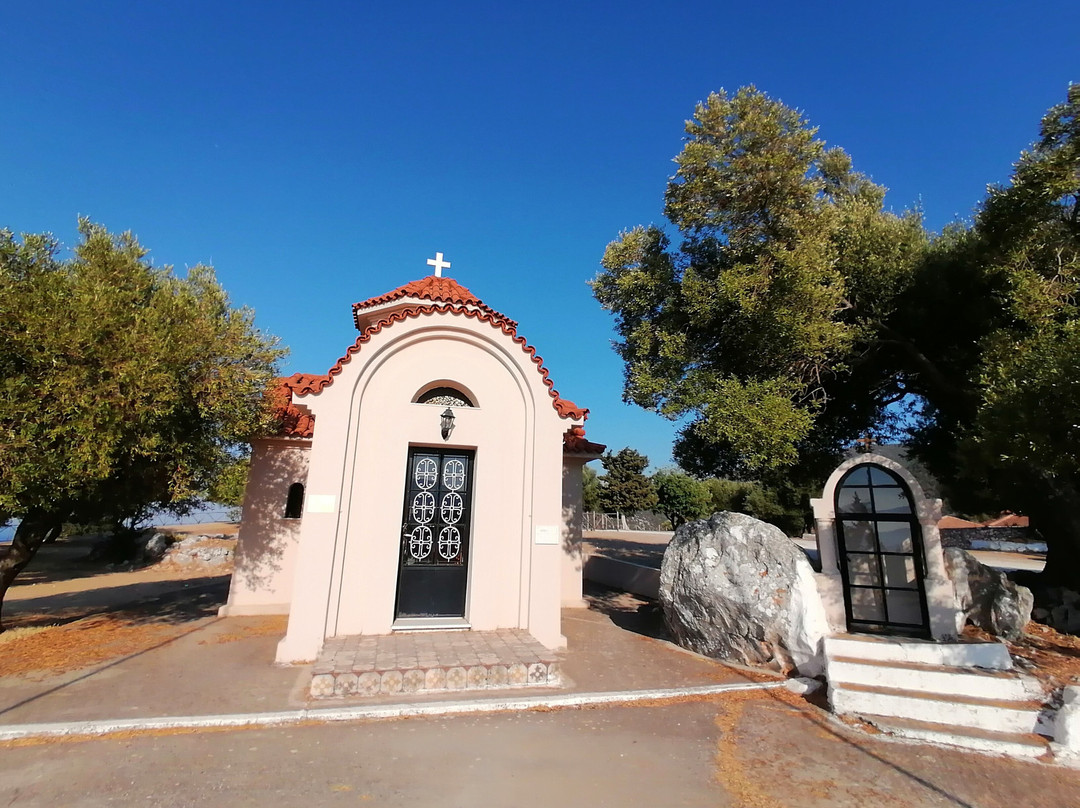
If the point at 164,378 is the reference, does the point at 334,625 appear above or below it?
below

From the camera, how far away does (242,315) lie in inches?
364

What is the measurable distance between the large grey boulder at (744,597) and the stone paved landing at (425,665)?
279cm

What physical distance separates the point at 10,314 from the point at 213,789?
271 inches

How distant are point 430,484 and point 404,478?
0.48 meters

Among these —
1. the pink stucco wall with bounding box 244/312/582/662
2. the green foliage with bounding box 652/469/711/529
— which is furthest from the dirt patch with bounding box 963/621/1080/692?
the green foliage with bounding box 652/469/711/529

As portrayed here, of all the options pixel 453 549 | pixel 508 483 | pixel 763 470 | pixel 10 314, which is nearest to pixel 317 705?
pixel 453 549

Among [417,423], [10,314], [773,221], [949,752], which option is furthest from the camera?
[773,221]

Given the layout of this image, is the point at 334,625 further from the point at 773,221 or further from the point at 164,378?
the point at 773,221

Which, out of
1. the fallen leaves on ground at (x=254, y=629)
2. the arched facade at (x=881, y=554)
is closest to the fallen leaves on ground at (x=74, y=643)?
the fallen leaves on ground at (x=254, y=629)

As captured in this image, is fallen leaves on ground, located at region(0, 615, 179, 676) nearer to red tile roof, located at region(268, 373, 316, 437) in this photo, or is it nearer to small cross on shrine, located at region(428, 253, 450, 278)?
red tile roof, located at region(268, 373, 316, 437)

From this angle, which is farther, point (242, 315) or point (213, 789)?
point (242, 315)

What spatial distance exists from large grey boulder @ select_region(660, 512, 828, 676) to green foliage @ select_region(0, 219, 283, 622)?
783cm

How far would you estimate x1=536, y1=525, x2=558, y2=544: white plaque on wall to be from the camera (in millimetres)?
8438

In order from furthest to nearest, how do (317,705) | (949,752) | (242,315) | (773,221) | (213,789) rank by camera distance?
(773,221) → (242,315) → (317,705) → (949,752) → (213,789)
